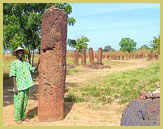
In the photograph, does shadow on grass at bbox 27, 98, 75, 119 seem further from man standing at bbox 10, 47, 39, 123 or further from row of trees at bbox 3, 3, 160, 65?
row of trees at bbox 3, 3, 160, 65

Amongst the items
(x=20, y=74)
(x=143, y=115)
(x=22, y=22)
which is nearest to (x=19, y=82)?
(x=20, y=74)

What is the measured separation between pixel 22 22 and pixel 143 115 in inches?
499

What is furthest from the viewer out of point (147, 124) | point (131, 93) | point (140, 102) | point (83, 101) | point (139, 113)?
point (131, 93)

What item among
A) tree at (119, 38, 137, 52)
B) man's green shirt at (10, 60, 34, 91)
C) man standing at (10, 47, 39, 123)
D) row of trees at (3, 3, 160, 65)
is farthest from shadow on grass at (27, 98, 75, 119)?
tree at (119, 38, 137, 52)

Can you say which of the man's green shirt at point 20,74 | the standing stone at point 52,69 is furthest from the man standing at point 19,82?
the standing stone at point 52,69

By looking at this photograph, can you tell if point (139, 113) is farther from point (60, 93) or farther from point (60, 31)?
point (60, 31)

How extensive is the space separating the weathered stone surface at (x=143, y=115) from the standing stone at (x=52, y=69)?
1.81m

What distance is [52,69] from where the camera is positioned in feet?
23.7

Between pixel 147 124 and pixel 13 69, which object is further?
pixel 13 69

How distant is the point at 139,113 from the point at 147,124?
0.54 metres

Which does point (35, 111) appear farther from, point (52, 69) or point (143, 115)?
point (143, 115)

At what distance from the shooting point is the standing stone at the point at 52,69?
722 cm

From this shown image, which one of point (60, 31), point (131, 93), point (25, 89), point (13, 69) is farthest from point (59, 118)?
point (131, 93)

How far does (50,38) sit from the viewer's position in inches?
285
